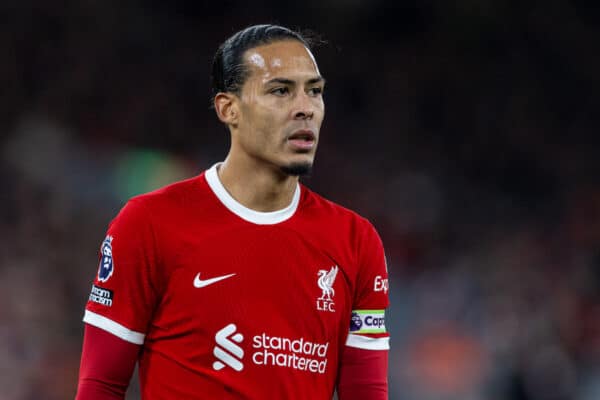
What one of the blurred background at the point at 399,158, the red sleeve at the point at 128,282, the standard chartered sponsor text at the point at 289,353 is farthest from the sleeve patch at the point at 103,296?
the blurred background at the point at 399,158

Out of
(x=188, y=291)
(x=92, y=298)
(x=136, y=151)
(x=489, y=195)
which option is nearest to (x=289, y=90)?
(x=188, y=291)

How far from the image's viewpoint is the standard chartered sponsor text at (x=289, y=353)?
2.47 metres

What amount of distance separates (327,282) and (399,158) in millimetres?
5833

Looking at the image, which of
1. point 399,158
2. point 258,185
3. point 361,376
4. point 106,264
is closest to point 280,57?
point 258,185

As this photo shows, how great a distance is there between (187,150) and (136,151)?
52 centimetres

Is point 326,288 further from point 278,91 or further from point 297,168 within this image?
point 278,91

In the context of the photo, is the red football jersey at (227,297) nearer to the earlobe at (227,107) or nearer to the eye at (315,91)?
the earlobe at (227,107)

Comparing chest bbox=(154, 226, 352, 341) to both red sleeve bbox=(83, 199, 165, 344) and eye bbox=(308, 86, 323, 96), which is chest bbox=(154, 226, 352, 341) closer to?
red sleeve bbox=(83, 199, 165, 344)

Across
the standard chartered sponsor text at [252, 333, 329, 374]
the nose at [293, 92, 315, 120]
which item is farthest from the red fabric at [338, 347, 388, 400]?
the nose at [293, 92, 315, 120]

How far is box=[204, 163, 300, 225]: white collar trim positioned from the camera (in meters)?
2.63

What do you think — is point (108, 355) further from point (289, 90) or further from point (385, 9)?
point (385, 9)

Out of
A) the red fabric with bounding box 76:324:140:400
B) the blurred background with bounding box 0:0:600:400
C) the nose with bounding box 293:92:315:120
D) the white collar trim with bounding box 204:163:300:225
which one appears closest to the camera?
the red fabric with bounding box 76:324:140:400

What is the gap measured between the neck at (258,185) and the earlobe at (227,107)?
13 cm

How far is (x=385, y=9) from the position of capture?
350 inches
